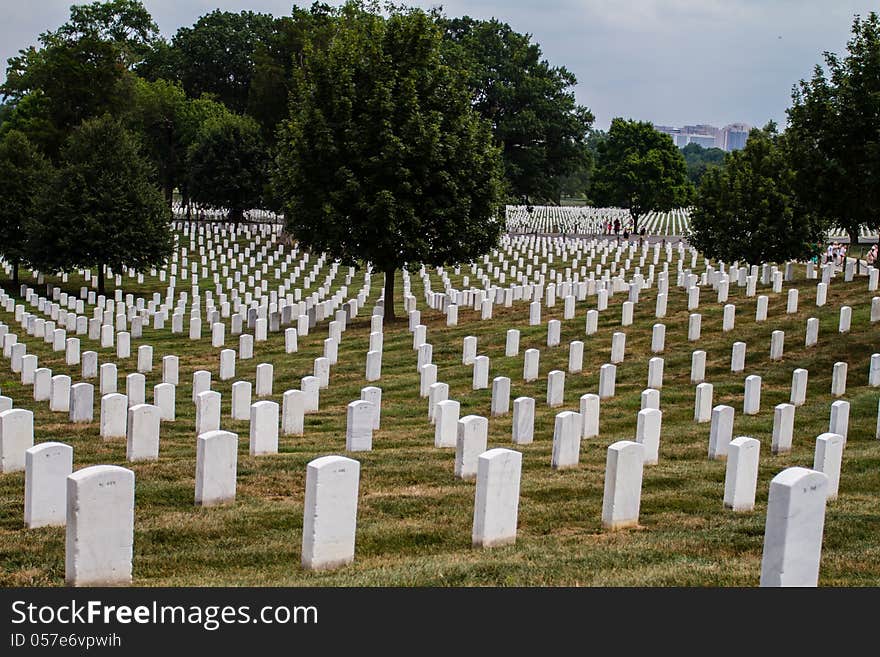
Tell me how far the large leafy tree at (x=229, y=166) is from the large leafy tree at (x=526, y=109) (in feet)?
53.5

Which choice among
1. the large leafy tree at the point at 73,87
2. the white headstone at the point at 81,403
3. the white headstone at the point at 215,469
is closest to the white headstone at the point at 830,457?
the white headstone at the point at 215,469

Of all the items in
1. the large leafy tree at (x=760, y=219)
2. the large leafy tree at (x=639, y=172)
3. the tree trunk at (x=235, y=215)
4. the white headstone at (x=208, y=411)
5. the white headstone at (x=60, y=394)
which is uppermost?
the large leafy tree at (x=639, y=172)

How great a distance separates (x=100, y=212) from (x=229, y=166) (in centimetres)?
2183

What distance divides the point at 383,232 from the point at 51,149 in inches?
1186

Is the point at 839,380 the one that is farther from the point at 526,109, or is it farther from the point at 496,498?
the point at 526,109

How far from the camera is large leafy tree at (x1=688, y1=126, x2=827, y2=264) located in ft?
119

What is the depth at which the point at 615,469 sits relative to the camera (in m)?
8.88

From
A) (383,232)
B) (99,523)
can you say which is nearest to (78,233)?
(383,232)

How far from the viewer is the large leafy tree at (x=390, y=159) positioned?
26.4 metres

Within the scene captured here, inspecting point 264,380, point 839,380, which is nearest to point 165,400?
point 264,380

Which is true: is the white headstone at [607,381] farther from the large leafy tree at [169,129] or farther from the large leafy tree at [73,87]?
the large leafy tree at [169,129]

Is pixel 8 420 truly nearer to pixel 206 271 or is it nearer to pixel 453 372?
pixel 453 372

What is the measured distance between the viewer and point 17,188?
137 ft

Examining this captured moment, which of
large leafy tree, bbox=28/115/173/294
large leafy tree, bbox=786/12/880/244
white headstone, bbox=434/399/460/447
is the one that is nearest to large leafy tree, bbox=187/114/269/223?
large leafy tree, bbox=28/115/173/294
